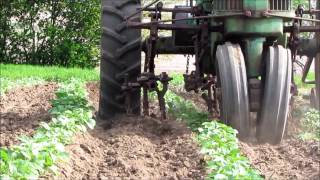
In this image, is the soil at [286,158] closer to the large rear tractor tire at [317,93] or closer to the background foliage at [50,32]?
the large rear tractor tire at [317,93]

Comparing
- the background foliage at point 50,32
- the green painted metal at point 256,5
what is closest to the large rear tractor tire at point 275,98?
the green painted metal at point 256,5

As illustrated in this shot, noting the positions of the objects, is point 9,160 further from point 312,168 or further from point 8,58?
point 8,58

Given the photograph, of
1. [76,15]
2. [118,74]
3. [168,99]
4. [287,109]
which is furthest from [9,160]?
[76,15]

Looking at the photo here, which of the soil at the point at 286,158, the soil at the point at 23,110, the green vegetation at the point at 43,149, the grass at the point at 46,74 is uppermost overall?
the grass at the point at 46,74

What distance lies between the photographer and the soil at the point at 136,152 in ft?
17.3

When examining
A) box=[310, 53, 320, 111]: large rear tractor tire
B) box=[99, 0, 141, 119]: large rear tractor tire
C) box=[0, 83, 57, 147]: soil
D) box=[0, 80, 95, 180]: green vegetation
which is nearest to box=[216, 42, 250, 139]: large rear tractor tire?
box=[0, 80, 95, 180]: green vegetation

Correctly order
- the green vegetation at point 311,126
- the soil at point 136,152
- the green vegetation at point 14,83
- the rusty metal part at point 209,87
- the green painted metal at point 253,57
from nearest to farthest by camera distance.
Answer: the soil at point 136,152
the green painted metal at point 253,57
the green vegetation at point 311,126
the rusty metal part at point 209,87
the green vegetation at point 14,83

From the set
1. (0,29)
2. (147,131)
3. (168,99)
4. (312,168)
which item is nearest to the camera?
(312,168)

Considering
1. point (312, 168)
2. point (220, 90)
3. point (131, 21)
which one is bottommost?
point (312, 168)

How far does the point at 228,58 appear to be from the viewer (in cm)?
630

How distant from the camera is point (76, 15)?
16.0 m

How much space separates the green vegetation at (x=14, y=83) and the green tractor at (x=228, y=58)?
10.9 ft

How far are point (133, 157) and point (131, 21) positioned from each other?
7.49 ft

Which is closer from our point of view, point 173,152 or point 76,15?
point 173,152
